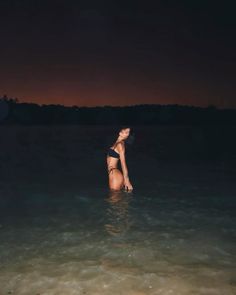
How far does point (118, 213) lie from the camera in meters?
10.5

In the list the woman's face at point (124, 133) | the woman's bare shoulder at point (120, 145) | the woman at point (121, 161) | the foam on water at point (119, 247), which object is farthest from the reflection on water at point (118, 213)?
the woman's face at point (124, 133)

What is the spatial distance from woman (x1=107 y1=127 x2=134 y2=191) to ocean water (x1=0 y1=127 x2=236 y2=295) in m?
0.36

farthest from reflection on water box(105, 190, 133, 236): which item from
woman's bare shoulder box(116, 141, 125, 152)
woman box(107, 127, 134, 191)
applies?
woman's bare shoulder box(116, 141, 125, 152)

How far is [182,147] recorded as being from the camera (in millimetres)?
39625

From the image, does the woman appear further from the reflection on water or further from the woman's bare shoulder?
the reflection on water

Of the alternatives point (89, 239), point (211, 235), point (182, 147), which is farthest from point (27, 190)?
point (182, 147)

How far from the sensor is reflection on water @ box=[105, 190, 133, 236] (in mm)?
9055

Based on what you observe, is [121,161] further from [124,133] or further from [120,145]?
[124,133]

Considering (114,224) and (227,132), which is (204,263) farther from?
(227,132)

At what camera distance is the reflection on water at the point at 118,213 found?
29.7ft

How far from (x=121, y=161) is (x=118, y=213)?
6.06 ft

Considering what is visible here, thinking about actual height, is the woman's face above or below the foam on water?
above

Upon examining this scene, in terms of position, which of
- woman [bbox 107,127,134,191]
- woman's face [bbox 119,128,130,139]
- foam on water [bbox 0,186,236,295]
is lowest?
foam on water [bbox 0,186,236,295]

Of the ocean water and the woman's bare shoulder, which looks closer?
the ocean water
